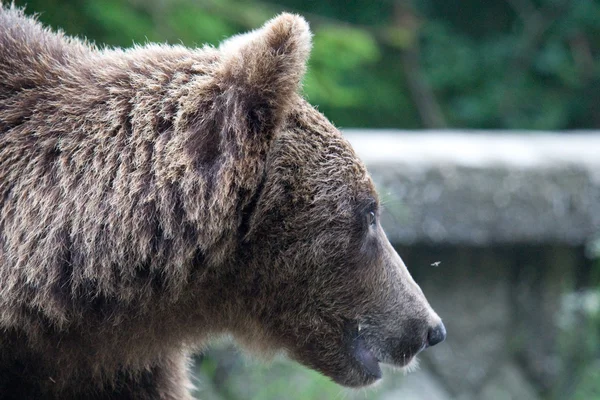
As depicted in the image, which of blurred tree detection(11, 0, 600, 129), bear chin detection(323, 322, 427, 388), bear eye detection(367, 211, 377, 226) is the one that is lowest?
bear chin detection(323, 322, 427, 388)

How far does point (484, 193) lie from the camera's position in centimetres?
553

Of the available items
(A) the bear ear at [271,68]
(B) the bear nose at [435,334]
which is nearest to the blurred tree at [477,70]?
(B) the bear nose at [435,334]

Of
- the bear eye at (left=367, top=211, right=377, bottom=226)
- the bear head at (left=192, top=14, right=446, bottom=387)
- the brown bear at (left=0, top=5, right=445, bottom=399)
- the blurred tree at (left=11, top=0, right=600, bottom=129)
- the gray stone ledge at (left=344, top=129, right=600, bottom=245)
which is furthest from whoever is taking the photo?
the blurred tree at (left=11, top=0, right=600, bottom=129)

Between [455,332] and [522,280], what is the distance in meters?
0.61

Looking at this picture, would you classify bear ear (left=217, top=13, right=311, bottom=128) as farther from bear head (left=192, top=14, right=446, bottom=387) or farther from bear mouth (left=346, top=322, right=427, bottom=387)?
bear mouth (left=346, top=322, right=427, bottom=387)

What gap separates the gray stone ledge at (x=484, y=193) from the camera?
5.40m

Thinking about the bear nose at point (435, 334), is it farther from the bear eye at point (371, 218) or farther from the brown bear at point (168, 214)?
the bear eye at point (371, 218)

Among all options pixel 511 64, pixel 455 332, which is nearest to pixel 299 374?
pixel 455 332

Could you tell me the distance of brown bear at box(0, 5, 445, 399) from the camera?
230cm

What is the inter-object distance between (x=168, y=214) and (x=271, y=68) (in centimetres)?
48

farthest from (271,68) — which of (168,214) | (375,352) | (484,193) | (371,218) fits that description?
(484,193)

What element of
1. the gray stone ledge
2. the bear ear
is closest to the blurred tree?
the gray stone ledge

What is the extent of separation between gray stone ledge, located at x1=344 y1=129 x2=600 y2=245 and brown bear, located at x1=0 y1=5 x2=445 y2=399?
2.60 metres

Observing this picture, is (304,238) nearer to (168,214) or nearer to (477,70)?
(168,214)
